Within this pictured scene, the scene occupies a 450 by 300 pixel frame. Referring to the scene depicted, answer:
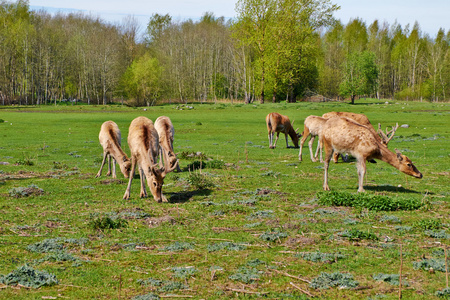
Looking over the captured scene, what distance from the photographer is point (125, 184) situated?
17.9 meters

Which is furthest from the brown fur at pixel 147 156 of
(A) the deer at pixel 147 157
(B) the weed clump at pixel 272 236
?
(B) the weed clump at pixel 272 236

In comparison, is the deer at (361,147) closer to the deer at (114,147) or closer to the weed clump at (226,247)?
the weed clump at (226,247)

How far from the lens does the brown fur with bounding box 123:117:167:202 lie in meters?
14.3

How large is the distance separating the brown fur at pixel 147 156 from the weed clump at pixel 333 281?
7.14 metres

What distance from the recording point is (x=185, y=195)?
15.9 m

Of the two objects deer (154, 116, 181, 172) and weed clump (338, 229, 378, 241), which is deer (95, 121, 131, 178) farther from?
weed clump (338, 229, 378, 241)

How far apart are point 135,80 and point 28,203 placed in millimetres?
92373

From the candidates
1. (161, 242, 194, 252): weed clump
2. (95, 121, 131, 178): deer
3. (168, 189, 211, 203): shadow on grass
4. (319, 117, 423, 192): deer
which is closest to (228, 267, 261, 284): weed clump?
(161, 242, 194, 252): weed clump

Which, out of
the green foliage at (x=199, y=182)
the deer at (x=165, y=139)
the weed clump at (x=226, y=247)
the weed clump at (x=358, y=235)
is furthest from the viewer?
the deer at (x=165, y=139)

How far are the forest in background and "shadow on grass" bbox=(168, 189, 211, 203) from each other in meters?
66.0

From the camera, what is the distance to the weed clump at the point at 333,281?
26.1 feet

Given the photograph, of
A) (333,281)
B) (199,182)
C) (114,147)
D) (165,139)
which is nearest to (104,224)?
(199,182)

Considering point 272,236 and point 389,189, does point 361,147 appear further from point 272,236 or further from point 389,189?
point 272,236

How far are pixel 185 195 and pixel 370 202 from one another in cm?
629
